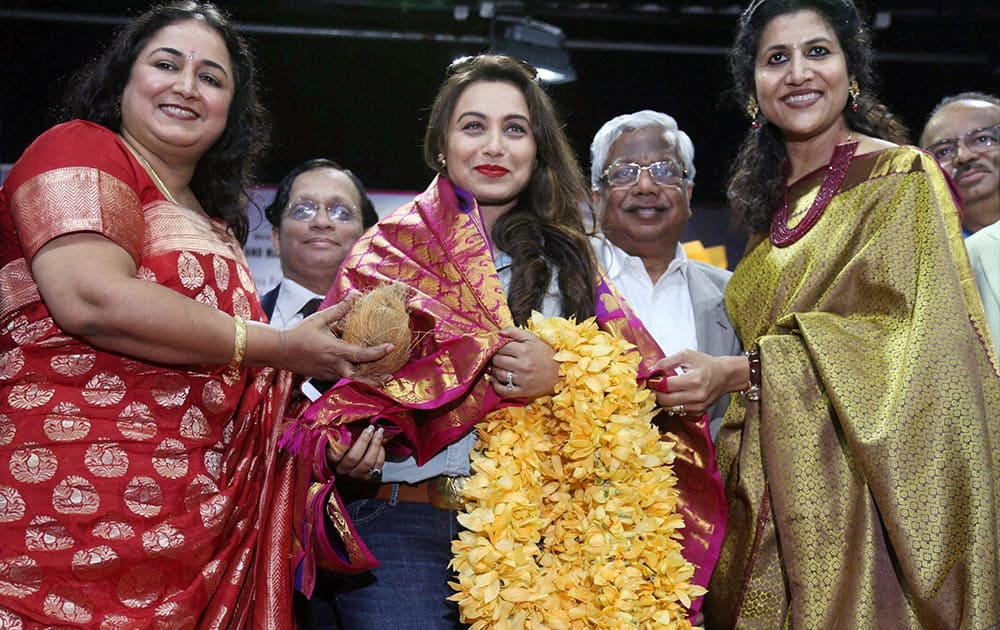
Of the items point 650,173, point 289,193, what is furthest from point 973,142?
point 289,193

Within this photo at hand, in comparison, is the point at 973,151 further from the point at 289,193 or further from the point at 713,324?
the point at 289,193

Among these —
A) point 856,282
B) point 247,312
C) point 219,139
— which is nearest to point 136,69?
point 219,139

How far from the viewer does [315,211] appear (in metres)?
4.32

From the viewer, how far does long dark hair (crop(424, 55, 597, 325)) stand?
309 centimetres

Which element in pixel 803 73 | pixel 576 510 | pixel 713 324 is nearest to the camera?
pixel 576 510

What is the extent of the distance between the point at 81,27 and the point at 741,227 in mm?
5208

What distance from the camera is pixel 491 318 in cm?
280

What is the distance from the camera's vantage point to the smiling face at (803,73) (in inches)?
128

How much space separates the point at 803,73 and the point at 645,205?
2.45ft

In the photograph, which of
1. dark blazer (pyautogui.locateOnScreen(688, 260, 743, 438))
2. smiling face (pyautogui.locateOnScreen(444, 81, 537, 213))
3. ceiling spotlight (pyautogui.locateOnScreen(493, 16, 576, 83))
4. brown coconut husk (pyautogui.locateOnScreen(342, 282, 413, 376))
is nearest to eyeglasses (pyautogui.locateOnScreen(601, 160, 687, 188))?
dark blazer (pyautogui.locateOnScreen(688, 260, 743, 438))

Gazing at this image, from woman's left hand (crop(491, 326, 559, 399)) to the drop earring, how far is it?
1414mm

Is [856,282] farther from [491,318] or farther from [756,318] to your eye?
[491,318]

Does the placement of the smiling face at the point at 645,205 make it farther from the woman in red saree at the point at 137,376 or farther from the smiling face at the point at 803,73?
the woman in red saree at the point at 137,376

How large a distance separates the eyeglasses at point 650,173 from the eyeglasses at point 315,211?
118cm
